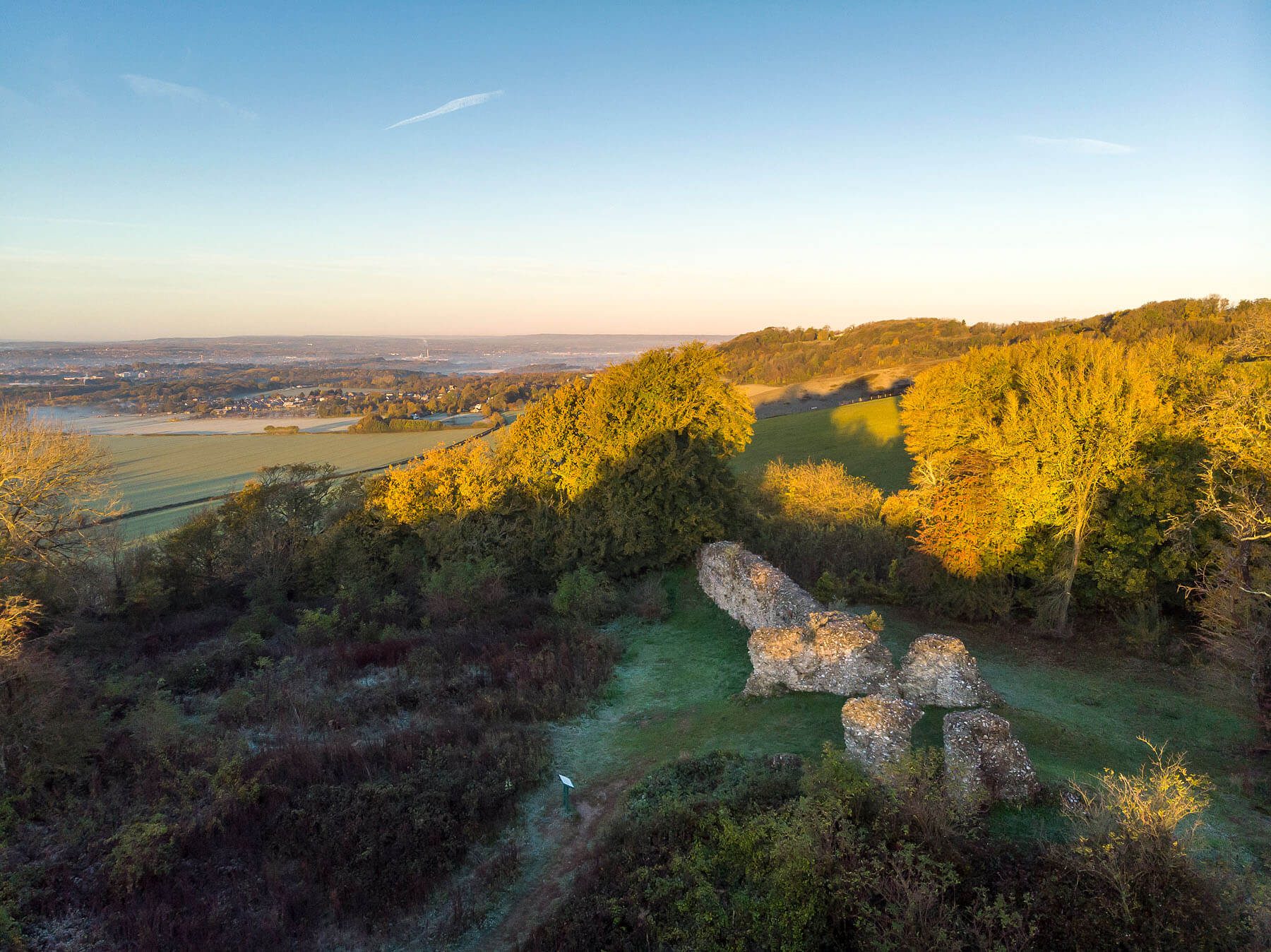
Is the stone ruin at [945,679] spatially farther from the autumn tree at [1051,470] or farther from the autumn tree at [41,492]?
the autumn tree at [41,492]

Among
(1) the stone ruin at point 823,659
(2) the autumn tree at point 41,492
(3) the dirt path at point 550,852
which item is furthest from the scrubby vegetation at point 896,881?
(2) the autumn tree at point 41,492

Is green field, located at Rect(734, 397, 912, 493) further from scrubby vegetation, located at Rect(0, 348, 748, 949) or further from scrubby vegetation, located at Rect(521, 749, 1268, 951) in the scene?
scrubby vegetation, located at Rect(521, 749, 1268, 951)

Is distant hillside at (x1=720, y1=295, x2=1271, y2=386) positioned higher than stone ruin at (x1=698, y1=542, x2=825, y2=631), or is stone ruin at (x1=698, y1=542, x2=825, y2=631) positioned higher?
distant hillside at (x1=720, y1=295, x2=1271, y2=386)

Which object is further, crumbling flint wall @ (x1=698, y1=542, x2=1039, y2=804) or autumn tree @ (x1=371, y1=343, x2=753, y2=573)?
autumn tree @ (x1=371, y1=343, x2=753, y2=573)

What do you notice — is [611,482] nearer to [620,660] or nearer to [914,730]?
[620,660]

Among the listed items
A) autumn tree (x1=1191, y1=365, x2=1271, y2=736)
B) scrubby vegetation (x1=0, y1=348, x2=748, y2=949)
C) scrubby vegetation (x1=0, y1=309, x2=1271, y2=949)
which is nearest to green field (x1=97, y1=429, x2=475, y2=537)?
scrubby vegetation (x1=0, y1=348, x2=748, y2=949)
